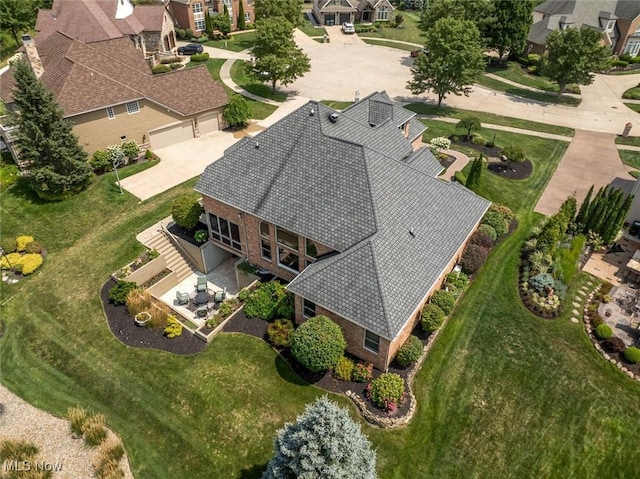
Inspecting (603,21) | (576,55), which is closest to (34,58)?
(576,55)

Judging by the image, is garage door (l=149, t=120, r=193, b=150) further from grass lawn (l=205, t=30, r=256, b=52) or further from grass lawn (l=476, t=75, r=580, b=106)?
grass lawn (l=476, t=75, r=580, b=106)

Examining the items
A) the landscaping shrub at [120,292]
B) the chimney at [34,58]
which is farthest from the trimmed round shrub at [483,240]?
the chimney at [34,58]

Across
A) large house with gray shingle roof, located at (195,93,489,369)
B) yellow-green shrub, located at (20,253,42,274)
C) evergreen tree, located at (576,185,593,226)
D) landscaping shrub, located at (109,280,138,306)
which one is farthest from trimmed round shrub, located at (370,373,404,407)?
yellow-green shrub, located at (20,253,42,274)

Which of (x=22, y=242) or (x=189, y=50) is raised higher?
(x=189, y=50)

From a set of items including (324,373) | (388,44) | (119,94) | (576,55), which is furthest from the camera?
(388,44)

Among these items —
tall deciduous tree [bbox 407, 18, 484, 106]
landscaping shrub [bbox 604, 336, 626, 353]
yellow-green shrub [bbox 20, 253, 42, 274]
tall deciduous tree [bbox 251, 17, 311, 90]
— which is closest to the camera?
landscaping shrub [bbox 604, 336, 626, 353]

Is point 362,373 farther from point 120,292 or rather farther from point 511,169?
point 511,169

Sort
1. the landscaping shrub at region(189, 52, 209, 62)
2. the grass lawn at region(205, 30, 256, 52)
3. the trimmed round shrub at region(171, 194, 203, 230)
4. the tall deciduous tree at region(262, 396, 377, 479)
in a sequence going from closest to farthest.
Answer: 1. the tall deciduous tree at region(262, 396, 377, 479)
2. the trimmed round shrub at region(171, 194, 203, 230)
3. the landscaping shrub at region(189, 52, 209, 62)
4. the grass lawn at region(205, 30, 256, 52)
